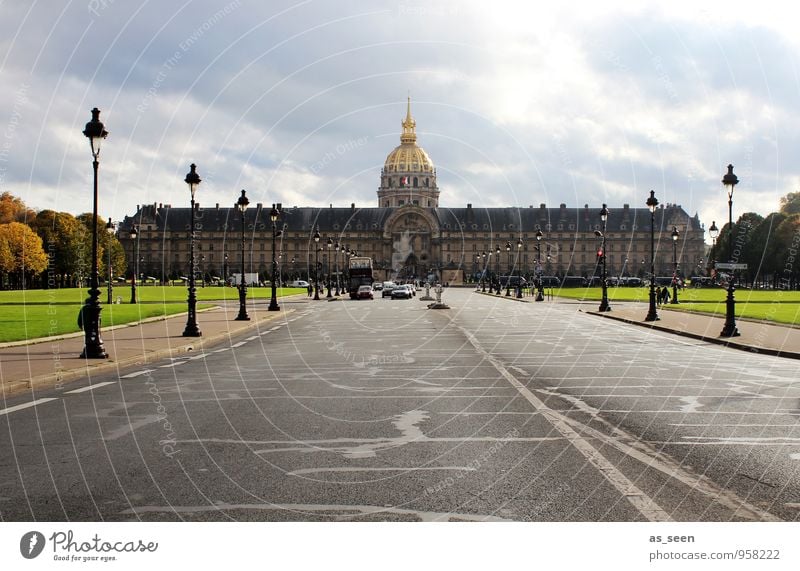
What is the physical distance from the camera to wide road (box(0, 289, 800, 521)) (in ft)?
21.0

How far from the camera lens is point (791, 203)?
115 metres

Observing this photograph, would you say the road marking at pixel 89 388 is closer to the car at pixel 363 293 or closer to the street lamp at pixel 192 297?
the street lamp at pixel 192 297

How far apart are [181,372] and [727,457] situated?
1094cm

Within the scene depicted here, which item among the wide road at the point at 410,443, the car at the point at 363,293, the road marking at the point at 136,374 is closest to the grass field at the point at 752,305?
the car at the point at 363,293

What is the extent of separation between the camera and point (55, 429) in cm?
993

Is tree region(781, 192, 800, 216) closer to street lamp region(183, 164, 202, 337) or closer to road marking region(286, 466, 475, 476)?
street lamp region(183, 164, 202, 337)

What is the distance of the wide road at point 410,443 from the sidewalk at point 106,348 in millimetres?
613

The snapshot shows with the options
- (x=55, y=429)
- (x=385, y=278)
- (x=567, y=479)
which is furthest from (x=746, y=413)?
(x=385, y=278)

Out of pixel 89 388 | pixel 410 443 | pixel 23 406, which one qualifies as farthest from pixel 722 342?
pixel 23 406

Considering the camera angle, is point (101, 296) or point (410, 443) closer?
point (410, 443)

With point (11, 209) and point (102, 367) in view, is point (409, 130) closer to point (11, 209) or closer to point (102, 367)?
point (11, 209)

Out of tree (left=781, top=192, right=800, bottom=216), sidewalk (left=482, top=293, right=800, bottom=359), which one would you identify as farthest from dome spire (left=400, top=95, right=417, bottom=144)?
sidewalk (left=482, top=293, right=800, bottom=359)

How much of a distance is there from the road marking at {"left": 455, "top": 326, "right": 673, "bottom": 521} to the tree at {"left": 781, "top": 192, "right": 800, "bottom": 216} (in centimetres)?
11001

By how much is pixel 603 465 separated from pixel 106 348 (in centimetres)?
1567
